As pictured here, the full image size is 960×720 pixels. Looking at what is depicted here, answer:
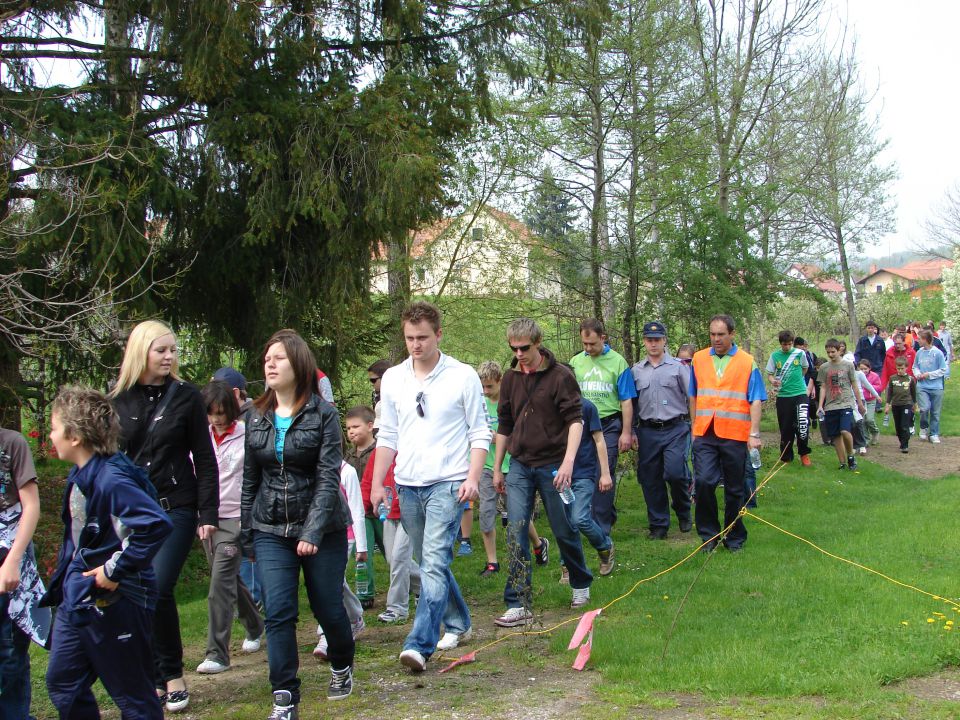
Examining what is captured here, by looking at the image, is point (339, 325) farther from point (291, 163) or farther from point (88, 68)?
point (88, 68)

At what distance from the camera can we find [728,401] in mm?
Answer: 8273

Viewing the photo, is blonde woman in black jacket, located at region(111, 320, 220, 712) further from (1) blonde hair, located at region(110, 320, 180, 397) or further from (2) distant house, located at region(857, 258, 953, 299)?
(2) distant house, located at region(857, 258, 953, 299)

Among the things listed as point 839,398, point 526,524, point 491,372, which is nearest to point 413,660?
point 526,524

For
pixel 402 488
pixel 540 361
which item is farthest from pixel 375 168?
pixel 402 488

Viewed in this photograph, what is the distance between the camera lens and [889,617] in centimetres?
593

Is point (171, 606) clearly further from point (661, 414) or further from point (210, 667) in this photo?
point (661, 414)

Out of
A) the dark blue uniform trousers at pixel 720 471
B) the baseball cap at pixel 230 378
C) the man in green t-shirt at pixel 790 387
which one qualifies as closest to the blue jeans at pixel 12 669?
the baseball cap at pixel 230 378

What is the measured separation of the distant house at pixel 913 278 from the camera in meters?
53.5

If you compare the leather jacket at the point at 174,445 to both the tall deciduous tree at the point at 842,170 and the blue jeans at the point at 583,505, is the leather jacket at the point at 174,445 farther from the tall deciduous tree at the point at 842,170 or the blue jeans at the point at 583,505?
the tall deciduous tree at the point at 842,170

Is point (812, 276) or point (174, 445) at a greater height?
point (812, 276)

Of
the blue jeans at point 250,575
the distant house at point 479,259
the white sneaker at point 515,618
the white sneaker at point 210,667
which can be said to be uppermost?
the distant house at point 479,259

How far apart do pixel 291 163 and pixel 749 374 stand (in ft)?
17.9

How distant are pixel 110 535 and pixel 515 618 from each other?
3224 mm

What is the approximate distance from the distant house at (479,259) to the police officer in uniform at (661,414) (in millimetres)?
8412
